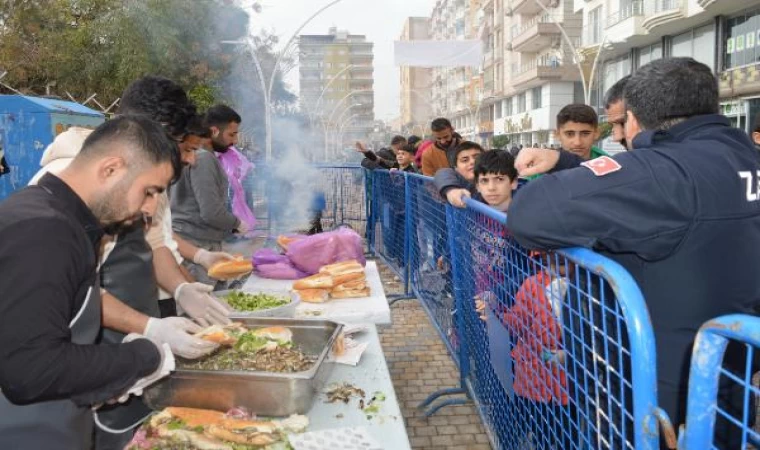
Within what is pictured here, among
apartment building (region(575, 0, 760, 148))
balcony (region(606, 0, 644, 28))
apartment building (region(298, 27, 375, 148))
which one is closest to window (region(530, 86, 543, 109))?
apartment building (region(575, 0, 760, 148))

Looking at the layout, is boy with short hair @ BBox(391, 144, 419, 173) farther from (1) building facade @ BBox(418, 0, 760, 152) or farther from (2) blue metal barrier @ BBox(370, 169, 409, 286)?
(1) building facade @ BBox(418, 0, 760, 152)

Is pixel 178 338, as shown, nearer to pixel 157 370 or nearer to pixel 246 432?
pixel 157 370

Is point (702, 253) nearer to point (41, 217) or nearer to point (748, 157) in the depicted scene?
point (748, 157)

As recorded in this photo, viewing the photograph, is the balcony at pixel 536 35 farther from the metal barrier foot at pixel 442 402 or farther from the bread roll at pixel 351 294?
the bread roll at pixel 351 294

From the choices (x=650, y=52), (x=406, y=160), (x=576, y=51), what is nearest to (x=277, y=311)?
(x=406, y=160)

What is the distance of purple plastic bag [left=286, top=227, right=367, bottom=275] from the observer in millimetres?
4051

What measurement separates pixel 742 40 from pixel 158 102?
81.6ft

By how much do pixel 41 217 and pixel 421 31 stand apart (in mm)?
116073

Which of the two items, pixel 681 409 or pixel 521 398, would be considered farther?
pixel 521 398

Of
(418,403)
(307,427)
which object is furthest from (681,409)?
(418,403)

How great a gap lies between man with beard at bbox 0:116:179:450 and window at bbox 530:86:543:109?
44102 mm

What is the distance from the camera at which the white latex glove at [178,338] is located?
210 cm

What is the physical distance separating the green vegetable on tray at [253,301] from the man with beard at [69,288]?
3.85 ft

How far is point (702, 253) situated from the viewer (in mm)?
1804
